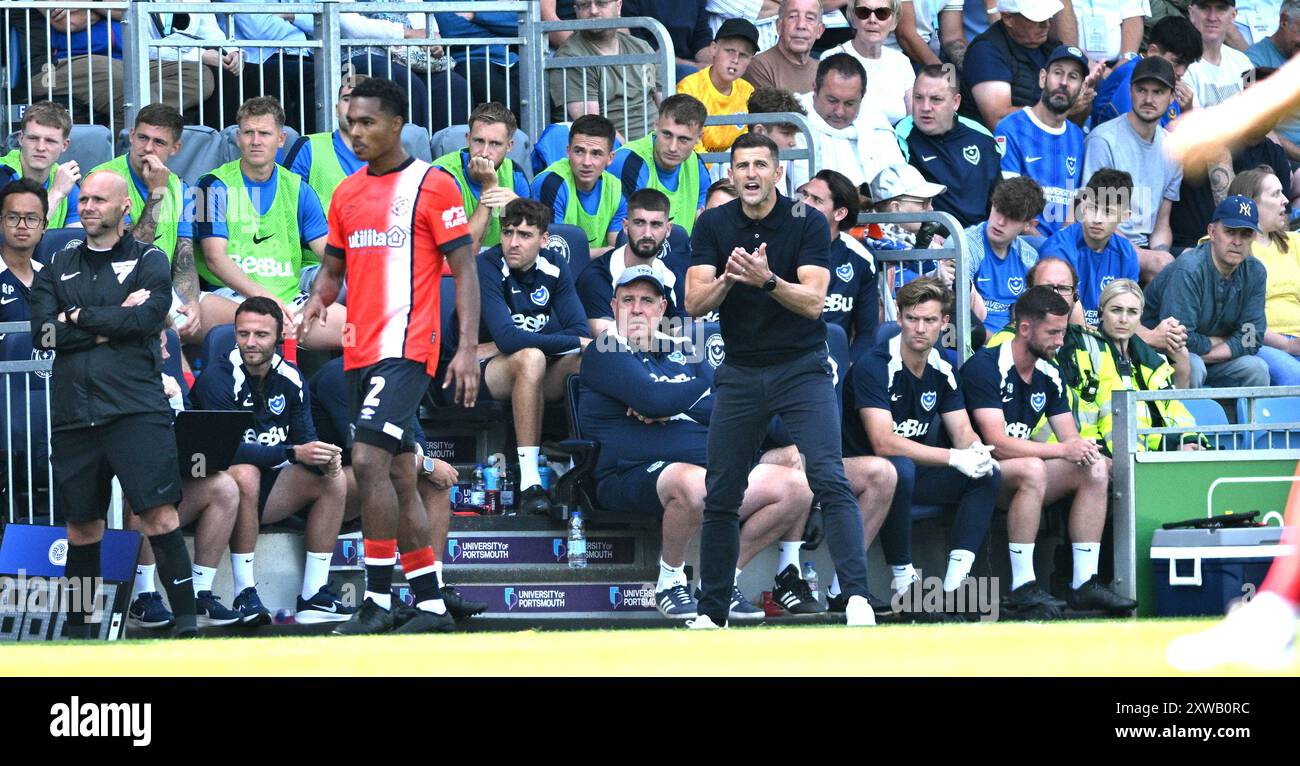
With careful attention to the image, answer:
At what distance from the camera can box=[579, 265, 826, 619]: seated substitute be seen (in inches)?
392

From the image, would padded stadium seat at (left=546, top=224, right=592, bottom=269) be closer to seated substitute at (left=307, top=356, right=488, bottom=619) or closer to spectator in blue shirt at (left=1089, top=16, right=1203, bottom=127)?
seated substitute at (left=307, top=356, right=488, bottom=619)

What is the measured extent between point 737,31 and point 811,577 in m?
4.39

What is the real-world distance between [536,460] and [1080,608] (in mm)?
3085

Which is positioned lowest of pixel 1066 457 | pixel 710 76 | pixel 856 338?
pixel 1066 457

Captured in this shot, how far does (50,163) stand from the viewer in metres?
11.0

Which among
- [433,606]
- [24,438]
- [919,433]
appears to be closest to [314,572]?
[433,606]

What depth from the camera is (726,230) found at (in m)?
8.84

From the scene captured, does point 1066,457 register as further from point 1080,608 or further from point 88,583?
point 88,583

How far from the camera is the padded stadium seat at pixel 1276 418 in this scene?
36.7 feet

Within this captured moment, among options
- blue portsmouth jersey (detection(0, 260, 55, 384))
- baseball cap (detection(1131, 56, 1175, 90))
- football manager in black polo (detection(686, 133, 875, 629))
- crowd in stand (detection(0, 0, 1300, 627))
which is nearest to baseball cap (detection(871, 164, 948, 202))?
crowd in stand (detection(0, 0, 1300, 627))

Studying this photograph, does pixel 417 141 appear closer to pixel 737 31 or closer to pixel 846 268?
pixel 737 31

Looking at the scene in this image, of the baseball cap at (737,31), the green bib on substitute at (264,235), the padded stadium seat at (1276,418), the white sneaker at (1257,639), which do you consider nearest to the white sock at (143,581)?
the green bib on substitute at (264,235)
